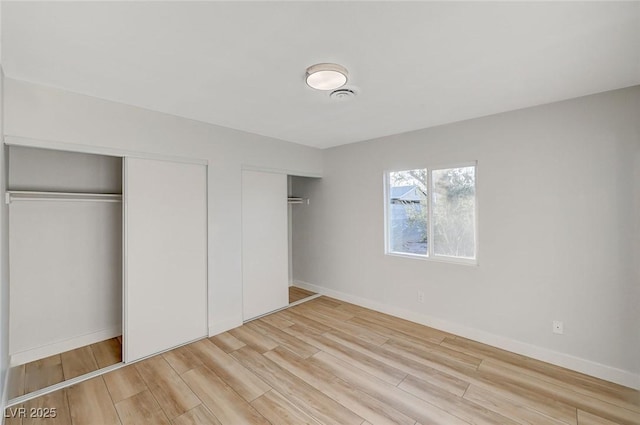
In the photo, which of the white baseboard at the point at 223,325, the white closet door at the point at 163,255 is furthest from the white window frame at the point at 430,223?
the white closet door at the point at 163,255

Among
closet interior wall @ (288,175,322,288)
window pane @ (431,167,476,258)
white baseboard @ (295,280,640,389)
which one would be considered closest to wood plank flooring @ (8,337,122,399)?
closet interior wall @ (288,175,322,288)

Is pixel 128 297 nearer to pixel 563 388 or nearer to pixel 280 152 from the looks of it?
pixel 280 152

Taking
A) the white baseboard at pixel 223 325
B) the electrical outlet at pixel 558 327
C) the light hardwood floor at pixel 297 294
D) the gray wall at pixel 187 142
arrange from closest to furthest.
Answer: the gray wall at pixel 187 142
the electrical outlet at pixel 558 327
the white baseboard at pixel 223 325
the light hardwood floor at pixel 297 294

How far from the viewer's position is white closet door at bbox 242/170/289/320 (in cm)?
369

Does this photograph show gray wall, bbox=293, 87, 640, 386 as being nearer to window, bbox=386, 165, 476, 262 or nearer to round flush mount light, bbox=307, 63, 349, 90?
window, bbox=386, 165, 476, 262

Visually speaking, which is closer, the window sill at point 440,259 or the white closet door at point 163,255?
the white closet door at point 163,255

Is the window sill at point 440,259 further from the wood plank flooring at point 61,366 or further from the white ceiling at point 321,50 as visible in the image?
the wood plank flooring at point 61,366

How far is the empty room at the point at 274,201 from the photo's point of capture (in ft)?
5.35

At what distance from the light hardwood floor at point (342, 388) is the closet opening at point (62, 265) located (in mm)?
657

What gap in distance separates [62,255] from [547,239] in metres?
4.96

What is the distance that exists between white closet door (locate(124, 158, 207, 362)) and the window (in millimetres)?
2558

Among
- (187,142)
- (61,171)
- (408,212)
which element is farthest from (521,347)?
(61,171)

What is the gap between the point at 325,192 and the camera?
15.3 feet

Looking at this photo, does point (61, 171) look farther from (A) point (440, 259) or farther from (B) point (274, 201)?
(A) point (440, 259)
